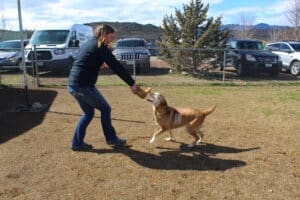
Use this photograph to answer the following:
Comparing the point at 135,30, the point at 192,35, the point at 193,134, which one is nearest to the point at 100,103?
the point at 193,134

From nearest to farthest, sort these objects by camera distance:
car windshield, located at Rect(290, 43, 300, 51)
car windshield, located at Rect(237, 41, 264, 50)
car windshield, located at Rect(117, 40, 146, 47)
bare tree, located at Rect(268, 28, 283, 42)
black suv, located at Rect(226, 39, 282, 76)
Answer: black suv, located at Rect(226, 39, 282, 76)
car windshield, located at Rect(237, 41, 264, 50)
car windshield, located at Rect(290, 43, 300, 51)
car windshield, located at Rect(117, 40, 146, 47)
bare tree, located at Rect(268, 28, 283, 42)

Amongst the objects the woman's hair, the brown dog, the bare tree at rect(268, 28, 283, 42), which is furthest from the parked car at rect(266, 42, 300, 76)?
the bare tree at rect(268, 28, 283, 42)

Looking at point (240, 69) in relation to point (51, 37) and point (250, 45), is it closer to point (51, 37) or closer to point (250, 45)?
point (250, 45)

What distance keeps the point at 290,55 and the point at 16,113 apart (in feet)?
48.9


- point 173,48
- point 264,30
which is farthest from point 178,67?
point 264,30

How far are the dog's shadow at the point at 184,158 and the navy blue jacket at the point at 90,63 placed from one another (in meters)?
1.10

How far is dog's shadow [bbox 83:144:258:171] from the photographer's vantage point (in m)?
5.90

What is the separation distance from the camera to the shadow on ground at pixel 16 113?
802 cm

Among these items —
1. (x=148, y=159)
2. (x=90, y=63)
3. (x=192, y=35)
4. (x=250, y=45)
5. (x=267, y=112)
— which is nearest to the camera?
(x=90, y=63)

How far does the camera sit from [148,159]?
20.4 feet

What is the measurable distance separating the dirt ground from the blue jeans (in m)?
0.27

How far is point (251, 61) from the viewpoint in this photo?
61.5ft

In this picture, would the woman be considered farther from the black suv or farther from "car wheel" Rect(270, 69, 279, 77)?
"car wheel" Rect(270, 69, 279, 77)

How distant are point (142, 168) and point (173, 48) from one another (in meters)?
11.9
